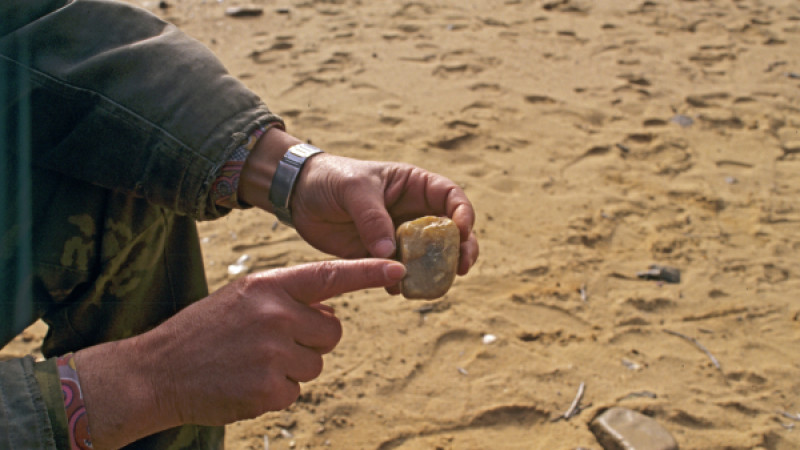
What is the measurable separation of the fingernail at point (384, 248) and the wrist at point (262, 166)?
356 millimetres

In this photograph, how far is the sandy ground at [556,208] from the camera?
2.34 m

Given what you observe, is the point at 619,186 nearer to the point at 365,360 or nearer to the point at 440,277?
the point at 365,360

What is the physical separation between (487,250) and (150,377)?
1.94 meters

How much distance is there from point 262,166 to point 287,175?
0.23 ft

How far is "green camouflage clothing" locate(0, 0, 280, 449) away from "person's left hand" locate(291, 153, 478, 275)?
0.25m

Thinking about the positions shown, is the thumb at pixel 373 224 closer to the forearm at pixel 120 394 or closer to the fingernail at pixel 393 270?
the fingernail at pixel 393 270

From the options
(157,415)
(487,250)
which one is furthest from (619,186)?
(157,415)

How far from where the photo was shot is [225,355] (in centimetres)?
138

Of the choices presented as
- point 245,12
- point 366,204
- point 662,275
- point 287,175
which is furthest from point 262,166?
point 245,12

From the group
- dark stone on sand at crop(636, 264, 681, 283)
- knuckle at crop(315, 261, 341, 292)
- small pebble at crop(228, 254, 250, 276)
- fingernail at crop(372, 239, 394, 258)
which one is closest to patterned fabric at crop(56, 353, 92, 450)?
knuckle at crop(315, 261, 341, 292)

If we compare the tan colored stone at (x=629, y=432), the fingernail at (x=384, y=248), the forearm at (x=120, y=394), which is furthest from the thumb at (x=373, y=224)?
the tan colored stone at (x=629, y=432)

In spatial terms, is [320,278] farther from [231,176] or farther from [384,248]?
[231,176]

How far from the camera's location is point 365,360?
251cm

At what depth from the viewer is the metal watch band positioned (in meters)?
1.91
